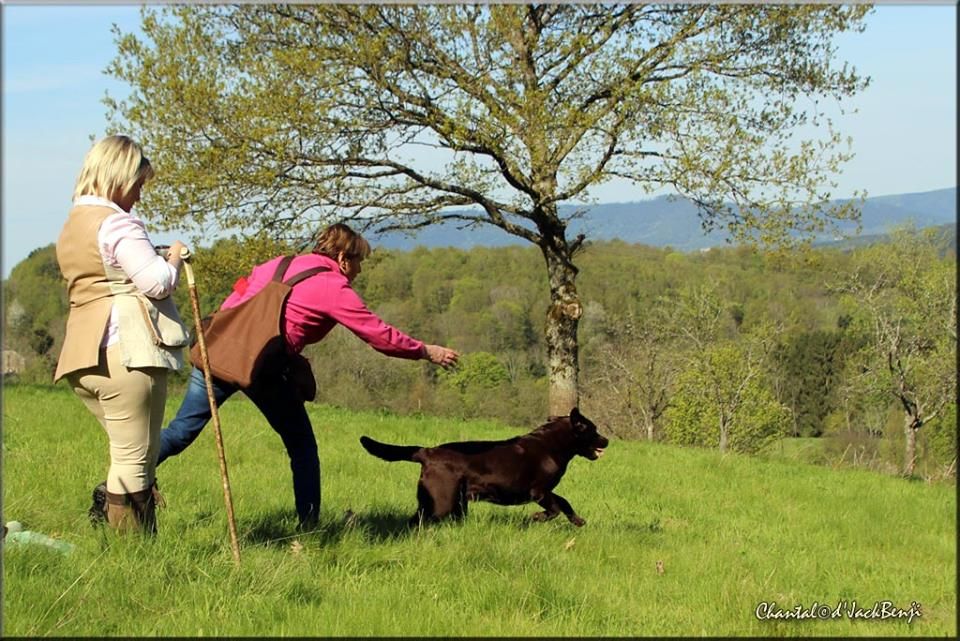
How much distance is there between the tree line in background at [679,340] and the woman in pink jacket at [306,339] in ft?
35.3

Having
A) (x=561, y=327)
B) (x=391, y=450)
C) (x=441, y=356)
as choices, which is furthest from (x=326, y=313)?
(x=561, y=327)

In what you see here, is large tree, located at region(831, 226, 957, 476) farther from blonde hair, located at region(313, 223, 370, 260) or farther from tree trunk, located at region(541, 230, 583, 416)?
blonde hair, located at region(313, 223, 370, 260)

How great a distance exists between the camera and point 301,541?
196 inches

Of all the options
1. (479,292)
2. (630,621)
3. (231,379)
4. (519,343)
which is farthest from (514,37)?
(479,292)

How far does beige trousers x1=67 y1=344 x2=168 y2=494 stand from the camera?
4211mm

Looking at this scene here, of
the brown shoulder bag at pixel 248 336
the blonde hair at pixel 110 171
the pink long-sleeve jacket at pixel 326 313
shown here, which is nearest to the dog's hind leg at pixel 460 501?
the pink long-sleeve jacket at pixel 326 313

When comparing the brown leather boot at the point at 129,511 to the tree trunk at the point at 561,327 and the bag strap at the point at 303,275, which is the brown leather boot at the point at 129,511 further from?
the tree trunk at the point at 561,327

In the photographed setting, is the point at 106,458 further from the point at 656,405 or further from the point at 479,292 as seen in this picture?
the point at 479,292

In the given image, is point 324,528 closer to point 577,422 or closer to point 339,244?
point 339,244

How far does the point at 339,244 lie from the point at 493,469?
1.68 metres

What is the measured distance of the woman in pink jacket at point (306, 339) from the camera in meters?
5.13

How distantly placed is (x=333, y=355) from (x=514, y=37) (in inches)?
1824

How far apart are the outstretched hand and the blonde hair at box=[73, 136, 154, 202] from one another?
1.75 metres

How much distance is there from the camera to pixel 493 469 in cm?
577
